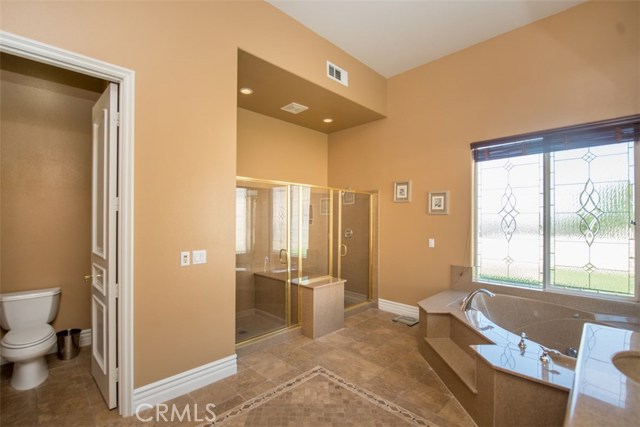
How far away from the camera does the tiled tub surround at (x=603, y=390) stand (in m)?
0.94

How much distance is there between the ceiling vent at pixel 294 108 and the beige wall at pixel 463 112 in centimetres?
112

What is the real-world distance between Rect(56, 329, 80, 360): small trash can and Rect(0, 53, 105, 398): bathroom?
14cm

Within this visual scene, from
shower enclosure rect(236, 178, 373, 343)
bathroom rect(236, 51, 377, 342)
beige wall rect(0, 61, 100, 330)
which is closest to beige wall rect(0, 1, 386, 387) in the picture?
bathroom rect(236, 51, 377, 342)

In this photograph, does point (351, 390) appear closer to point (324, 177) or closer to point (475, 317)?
point (475, 317)

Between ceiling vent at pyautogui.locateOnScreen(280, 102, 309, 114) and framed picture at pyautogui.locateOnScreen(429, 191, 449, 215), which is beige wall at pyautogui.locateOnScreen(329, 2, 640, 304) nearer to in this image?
framed picture at pyautogui.locateOnScreen(429, 191, 449, 215)

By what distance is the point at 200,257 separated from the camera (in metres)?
2.37

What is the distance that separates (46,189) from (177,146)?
1809mm

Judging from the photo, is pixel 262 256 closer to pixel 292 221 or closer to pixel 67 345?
pixel 292 221

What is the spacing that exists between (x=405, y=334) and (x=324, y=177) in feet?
9.53

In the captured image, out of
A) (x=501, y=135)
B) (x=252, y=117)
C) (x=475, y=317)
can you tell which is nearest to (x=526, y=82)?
(x=501, y=135)

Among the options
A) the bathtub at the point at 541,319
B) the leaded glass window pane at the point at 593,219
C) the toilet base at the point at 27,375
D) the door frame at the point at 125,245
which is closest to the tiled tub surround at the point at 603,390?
the bathtub at the point at 541,319

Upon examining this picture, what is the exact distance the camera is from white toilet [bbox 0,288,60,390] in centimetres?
224

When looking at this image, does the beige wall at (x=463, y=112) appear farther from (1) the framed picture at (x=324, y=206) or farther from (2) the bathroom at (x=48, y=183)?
(2) the bathroom at (x=48, y=183)

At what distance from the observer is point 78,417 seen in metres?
1.99
